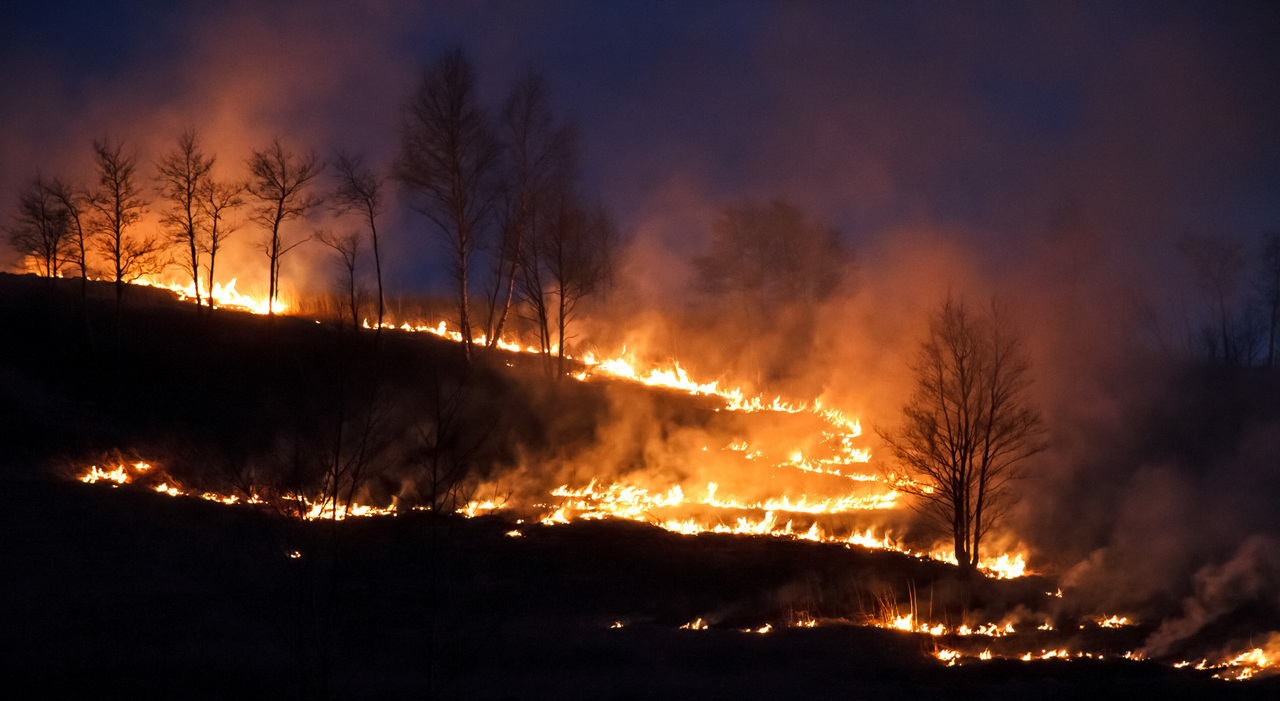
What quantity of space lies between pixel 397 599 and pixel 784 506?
12166mm

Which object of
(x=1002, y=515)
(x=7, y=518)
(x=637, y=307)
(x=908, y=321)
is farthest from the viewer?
(x=637, y=307)

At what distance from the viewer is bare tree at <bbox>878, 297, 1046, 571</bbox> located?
18469 millimetres

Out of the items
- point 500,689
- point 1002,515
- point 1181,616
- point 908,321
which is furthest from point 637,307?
point 500,689

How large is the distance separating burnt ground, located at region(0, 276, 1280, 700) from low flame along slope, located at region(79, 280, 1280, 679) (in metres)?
0.56

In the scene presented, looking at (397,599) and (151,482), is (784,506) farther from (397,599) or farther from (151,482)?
(151,482)

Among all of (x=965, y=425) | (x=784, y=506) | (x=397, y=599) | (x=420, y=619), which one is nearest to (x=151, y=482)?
(x=397, y=599)

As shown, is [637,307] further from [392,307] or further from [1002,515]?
[1002,515]

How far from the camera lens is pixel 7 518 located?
13430mm

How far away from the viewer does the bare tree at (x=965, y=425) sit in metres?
18.5

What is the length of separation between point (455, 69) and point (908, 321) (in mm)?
17527

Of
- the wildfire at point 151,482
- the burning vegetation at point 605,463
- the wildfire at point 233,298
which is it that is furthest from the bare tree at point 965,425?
the wildfire at point 233,298

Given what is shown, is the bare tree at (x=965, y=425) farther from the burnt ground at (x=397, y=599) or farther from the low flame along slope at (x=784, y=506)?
the burnt ground at (x=397, y=599)

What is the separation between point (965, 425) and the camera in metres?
18.7

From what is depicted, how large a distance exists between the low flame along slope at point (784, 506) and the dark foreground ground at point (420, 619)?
2.56 ft
